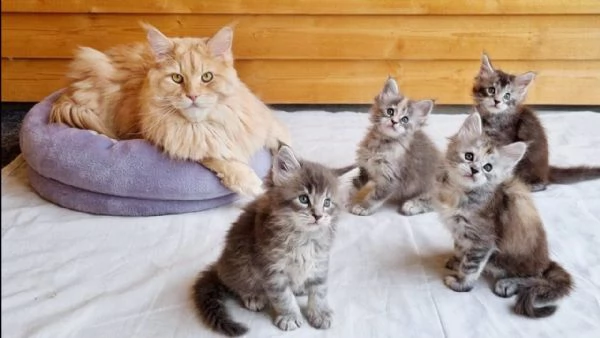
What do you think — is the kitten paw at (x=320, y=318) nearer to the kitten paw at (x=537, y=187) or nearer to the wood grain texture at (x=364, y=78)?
the kitten paw at (x=537, y=187)

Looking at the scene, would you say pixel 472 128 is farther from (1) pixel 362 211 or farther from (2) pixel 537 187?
(2) pixel 537 187

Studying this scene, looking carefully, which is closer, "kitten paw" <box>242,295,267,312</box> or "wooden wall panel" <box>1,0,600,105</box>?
"kitten paw" <box>242,295,267,312</box>

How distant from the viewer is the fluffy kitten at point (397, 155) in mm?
1785

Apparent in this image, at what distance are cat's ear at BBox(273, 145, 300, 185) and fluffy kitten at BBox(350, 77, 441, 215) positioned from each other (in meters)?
0.68

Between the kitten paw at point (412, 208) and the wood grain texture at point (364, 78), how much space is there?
1119mm

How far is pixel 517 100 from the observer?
1.94m

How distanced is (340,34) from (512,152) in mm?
1543

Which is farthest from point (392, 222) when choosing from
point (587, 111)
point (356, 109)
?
point (587, 111)

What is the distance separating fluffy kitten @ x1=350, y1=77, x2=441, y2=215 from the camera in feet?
5.86

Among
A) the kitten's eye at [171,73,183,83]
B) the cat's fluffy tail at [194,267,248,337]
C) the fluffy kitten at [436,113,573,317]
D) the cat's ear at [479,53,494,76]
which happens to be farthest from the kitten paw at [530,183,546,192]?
the kitten's eye at [171,73,183,83]

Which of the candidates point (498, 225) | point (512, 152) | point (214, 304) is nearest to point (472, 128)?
point (512, 152)

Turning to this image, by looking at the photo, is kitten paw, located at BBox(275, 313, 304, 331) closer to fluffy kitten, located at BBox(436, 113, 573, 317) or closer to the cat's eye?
fluffy kitten, located at BBox(436, 113, 573, 317)

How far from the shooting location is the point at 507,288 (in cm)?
141

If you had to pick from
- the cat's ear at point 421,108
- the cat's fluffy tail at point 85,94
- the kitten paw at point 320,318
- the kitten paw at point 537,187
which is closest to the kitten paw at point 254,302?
the kitten paw at point 320,318
